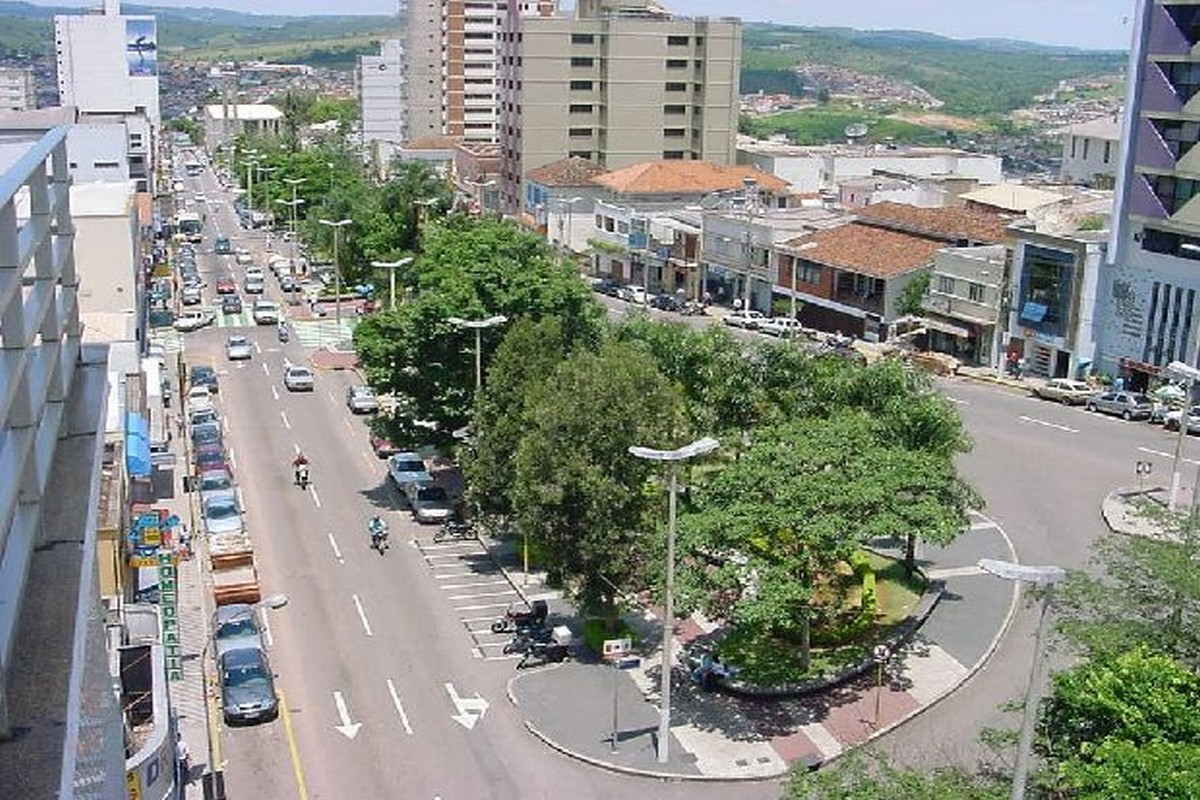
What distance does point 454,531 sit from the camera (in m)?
36.3

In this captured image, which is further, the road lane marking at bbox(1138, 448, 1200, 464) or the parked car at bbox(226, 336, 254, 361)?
the parked car at bbox(226, 336, 254, 361)

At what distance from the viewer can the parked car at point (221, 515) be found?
115ft

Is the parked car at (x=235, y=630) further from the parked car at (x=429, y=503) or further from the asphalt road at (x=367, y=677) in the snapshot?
the parked car at (x=429, y=503)

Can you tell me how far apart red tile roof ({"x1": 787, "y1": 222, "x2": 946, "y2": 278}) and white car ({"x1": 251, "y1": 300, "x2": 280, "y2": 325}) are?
27.1 metres

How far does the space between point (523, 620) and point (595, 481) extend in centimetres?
498

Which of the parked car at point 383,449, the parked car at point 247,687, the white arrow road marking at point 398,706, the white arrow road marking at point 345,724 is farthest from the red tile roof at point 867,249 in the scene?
the parked car at point 247,687

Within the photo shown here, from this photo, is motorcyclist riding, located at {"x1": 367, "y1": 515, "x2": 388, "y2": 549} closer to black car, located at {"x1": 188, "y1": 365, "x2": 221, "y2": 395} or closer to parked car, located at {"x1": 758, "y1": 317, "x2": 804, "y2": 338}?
black car, located at {"x1": 188, "y1": 365, "x2": 221, "y2": 395}

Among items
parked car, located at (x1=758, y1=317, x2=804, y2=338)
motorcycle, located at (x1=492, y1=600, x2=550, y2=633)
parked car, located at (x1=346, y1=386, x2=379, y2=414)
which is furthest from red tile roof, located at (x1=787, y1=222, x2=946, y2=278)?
motorcycle, located at (x1=492, y1=600, x2=550, y2=633)

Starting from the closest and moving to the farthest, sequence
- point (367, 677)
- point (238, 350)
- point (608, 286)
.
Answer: point (367, 677), point (238, 350), point (608, 286)

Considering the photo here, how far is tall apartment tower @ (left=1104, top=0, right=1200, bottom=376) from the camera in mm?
48562

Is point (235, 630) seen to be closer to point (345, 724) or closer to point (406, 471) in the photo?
point (345, 724)

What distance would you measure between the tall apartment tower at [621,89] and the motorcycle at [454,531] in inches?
2453

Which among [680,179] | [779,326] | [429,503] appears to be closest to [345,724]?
[429,503]

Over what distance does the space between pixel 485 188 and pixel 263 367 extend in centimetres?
4916
